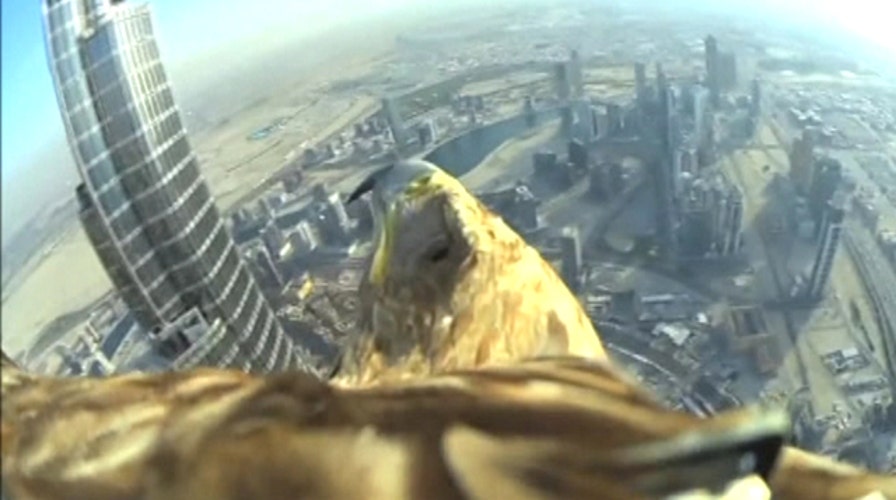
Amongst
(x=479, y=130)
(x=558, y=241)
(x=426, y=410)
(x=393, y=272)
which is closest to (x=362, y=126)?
(x=479, y=130)

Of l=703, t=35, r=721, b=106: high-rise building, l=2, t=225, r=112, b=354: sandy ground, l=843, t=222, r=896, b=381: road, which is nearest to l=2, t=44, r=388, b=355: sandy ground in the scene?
l=2, t=225, r=112, b=354: sandy ground

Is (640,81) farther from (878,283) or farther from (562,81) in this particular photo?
(878,283)

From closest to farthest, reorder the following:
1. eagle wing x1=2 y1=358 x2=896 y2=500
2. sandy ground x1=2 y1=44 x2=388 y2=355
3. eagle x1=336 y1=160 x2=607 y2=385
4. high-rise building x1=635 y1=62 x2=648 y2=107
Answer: eagle wing x1=2 y1=358 x2=896 y2=500, eagle x1=336 y1=160 x2=607 y2=385, sandy ground x1=2 y1=44 x2=388 y2=355, high-rise building x1=635 y1=62 x2=648 y2=107

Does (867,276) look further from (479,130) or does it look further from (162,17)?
(162,17)

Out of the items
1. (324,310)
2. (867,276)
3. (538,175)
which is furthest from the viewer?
(867,276)

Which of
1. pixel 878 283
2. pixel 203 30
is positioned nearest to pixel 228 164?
pixel 203 30

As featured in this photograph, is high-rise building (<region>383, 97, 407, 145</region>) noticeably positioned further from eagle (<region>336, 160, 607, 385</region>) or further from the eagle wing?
the eagle wing
